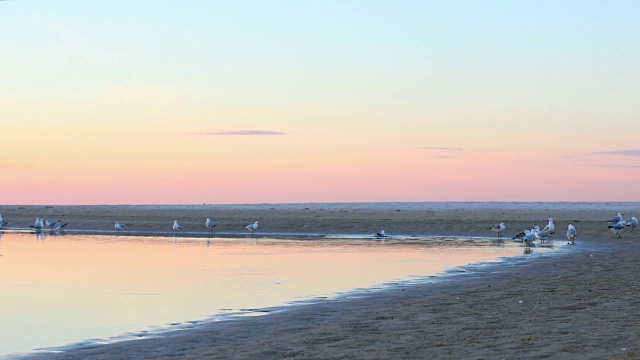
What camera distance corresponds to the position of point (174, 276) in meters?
28.6

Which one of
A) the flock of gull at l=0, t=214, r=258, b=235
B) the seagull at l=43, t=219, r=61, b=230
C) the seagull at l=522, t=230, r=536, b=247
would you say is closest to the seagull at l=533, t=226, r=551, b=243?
the seagull at l=522, t=230, r=536, b=247

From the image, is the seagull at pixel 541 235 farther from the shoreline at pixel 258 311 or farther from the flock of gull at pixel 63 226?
the flock of gull at pixel 63 226

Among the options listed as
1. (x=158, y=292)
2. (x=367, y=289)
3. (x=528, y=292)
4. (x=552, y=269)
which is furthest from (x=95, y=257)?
(x=528, y=292)

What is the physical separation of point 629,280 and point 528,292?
3471mm

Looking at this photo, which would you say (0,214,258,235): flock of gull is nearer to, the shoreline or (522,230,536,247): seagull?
(522,230,536,247): seagull

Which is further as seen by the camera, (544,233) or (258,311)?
(544,233)

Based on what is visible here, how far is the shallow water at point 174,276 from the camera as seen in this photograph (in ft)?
61.9

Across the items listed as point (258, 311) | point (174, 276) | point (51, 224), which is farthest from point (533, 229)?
point (51, 224)

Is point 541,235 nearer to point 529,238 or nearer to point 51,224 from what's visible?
point 529,238

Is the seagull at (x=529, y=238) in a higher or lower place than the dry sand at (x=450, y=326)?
higher

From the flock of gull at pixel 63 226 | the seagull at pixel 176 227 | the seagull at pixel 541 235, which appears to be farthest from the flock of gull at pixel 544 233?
the seagull at pixel 176 227

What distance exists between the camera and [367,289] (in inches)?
939

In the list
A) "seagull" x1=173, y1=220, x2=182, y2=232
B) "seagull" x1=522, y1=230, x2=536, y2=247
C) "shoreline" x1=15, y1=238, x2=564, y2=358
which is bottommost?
"shoreline" x1=15, y1=238, x2=564, y2=358

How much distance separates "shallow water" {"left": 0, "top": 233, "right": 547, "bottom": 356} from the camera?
18.9 meters
